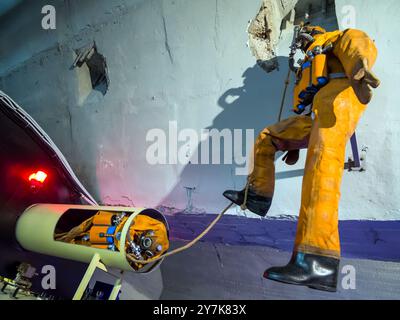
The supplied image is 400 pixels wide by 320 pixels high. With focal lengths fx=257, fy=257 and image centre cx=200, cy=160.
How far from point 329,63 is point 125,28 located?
2.30m

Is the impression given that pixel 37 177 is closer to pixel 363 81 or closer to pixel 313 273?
pixel 313 273

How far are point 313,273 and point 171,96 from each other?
1.93m

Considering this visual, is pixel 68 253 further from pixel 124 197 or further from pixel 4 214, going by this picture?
pixel 4 214

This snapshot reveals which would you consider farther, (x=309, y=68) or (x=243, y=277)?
(x=243, y=277)

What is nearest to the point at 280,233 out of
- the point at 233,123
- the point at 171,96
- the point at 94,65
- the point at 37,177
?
the point at 233,123

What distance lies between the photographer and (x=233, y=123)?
205cm

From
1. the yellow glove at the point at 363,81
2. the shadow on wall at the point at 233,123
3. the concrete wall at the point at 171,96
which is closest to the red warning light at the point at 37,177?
the concrete wall at the point at 171,96

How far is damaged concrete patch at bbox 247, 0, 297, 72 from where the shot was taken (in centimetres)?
200

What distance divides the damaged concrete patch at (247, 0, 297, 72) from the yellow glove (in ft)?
3.19

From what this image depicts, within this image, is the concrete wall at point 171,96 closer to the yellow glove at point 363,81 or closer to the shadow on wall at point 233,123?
the shadow on wall at point 233,123

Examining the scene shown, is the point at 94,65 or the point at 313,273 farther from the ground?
the point at 94,65

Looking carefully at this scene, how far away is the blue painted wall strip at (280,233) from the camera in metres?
1.49

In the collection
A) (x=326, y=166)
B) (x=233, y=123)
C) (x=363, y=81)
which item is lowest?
(x=326, y=166)

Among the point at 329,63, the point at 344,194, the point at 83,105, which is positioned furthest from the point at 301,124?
the point at 83,105
